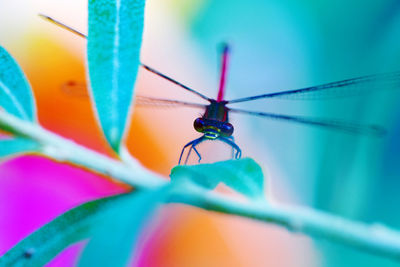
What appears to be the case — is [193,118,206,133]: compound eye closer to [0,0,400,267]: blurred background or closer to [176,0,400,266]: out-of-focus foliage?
[0,0,400,267]: blurred background

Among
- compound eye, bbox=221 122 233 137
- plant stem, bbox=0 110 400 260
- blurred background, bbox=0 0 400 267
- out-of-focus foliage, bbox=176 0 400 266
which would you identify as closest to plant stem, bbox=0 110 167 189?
plant stem, bbox=0 110 400 260

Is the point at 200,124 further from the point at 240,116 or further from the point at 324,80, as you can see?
the point at 324,80

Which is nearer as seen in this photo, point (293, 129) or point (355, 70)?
point (355, 70)

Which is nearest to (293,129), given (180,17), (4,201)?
(180,17)

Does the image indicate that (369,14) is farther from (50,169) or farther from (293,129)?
(50,169)

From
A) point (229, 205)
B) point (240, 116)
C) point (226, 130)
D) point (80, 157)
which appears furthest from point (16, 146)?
point (240, 116)

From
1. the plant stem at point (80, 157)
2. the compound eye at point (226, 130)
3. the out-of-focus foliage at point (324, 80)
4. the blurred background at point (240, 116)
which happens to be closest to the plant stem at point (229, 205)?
the plant stem at point (80, 157)

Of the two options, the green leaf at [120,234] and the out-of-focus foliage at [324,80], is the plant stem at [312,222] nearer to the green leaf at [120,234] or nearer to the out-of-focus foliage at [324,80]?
the green leaf at [120,234]
